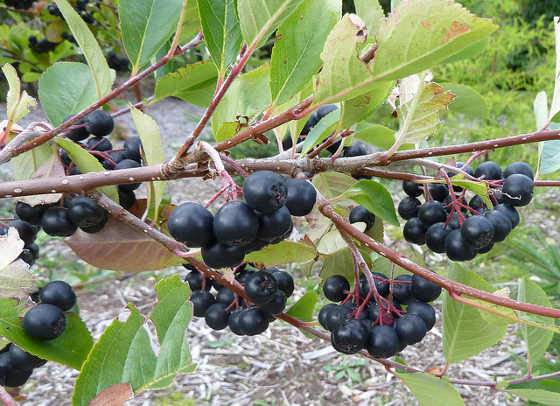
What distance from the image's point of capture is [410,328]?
846 millimetres

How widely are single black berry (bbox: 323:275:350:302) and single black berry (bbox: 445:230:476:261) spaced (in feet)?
0.63

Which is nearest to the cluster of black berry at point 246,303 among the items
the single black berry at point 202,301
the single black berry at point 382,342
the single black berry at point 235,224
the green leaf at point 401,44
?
the single black berry at point 202,301

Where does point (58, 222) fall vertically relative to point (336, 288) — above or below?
above

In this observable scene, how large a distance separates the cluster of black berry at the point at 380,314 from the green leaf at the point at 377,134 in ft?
0.84

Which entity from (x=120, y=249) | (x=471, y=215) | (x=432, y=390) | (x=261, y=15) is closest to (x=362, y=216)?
(x=471, y=215)

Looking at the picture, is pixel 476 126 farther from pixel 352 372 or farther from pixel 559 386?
pixel 559 386

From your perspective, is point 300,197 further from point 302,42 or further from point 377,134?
point 377,134

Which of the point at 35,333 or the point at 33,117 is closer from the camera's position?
the point at 35,333

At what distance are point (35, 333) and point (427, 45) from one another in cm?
61

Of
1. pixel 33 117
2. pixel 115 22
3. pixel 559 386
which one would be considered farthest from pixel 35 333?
pixel 33 117

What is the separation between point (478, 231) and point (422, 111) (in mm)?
209

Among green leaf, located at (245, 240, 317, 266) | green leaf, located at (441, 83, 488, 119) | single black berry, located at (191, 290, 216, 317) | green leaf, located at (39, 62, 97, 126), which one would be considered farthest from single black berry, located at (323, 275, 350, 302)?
green leaf, located at (39, 62, 97, 126)

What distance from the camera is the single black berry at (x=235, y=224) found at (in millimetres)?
549

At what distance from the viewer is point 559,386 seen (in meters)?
1.03
